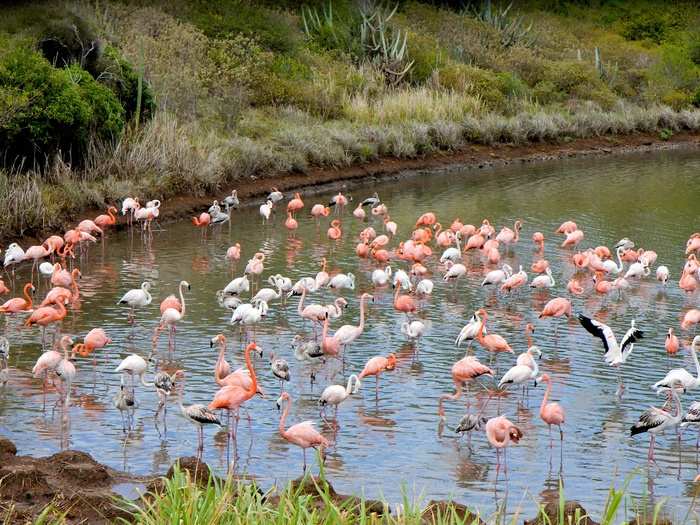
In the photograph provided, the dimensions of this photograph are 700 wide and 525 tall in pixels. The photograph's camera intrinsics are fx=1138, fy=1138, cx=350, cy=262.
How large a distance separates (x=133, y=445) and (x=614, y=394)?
445cm

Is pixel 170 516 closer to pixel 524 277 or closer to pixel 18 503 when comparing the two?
pixel 18 503

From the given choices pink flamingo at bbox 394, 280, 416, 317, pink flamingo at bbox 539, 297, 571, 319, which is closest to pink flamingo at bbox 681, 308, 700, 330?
pink flamingo at bbox 539, 297, 571, 319

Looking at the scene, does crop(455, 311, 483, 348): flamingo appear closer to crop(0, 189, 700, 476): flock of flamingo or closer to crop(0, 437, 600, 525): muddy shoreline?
crop(0, 189, 700, 476): flock of flamingo

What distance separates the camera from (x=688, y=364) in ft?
38.2

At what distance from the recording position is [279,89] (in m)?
28.0

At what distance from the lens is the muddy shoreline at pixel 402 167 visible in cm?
1992

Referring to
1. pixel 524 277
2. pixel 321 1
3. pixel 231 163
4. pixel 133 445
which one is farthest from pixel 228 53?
pixel 133 445

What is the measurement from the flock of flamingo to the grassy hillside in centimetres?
144

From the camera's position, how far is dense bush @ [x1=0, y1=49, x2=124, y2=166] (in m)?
17.1

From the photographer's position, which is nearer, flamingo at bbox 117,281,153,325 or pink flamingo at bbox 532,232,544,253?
flamingo at bbox 117,281,153,325

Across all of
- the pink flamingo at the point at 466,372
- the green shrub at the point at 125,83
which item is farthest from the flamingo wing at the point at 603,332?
the green shrub at the point at 125,83

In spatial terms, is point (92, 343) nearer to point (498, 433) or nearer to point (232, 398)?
point (232, 398)

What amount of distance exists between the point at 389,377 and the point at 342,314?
8.19 feet

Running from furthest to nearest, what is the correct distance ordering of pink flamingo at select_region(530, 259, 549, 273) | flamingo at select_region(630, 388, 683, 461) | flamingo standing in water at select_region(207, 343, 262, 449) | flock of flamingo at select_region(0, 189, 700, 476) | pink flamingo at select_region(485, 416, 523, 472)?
1. pink flamingo at select_region(530, 259, 549, 273)
2. flock of flamingo at select_region(0, 189, 700, 476)
3. flamingo standing in water at select_region(207, 343, 262, 449)
4. flamingo at select_region(630, 388, 683, 461)
5. pink flamingo at select_region(485, 416, 523, 472)
